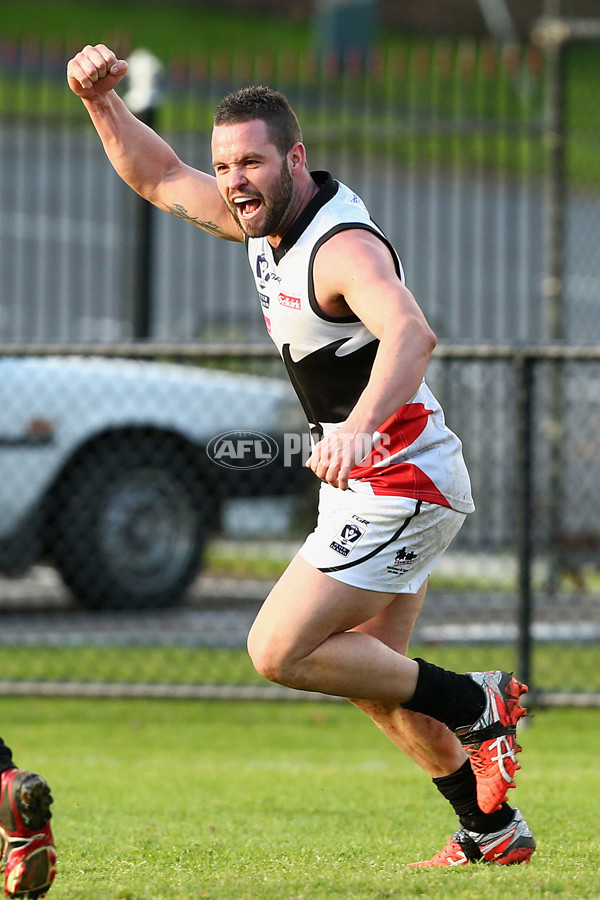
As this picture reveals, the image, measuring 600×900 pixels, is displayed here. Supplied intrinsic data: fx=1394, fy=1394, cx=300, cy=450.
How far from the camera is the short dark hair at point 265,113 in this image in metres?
→ 3.62

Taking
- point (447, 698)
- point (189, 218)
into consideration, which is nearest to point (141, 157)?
point (189, 218)

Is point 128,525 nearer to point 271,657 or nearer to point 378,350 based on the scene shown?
point 271,657

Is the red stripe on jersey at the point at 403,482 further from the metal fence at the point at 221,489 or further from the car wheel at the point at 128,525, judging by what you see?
the car wheel at the point at 128,525

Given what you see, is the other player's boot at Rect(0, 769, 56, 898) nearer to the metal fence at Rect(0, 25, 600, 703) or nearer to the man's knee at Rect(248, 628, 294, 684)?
the man's knee at Rect(248, 628, 294, 684)

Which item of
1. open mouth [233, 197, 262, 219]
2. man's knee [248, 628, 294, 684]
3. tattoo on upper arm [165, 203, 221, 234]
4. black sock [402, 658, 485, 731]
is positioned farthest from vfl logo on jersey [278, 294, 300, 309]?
black sock [402, 658, 485, 731]

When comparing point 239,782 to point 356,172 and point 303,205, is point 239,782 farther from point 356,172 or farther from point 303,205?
point 356,172

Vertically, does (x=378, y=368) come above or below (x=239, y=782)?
above

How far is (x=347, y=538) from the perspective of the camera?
3.60 meters

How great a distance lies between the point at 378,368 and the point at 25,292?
50.2 ft

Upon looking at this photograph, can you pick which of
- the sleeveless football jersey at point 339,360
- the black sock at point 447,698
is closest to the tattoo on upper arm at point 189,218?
the sleeveless football jersey at point 339,360

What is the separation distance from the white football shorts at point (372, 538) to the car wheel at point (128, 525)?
13.2ft

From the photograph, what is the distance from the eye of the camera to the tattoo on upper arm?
4120 mm

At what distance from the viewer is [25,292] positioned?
59.0 feet

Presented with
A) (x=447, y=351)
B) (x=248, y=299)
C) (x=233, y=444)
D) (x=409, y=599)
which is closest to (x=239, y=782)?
(x=233, y=444)
